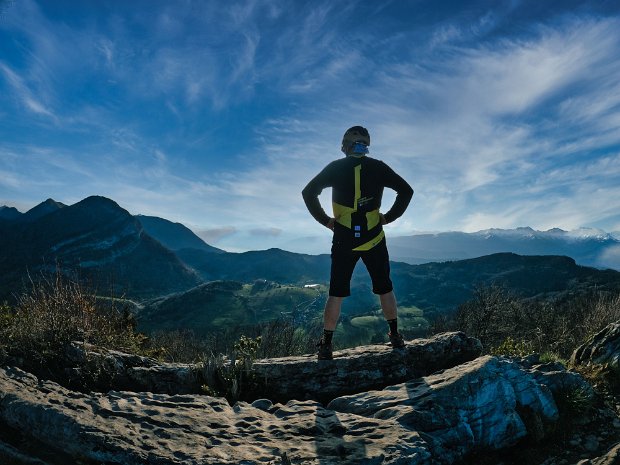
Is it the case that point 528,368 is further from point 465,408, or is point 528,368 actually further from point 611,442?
point 465,408

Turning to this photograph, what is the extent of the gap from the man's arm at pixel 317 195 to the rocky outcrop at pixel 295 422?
3.02 meters

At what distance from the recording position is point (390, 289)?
7570 mm

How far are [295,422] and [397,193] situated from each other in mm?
4546

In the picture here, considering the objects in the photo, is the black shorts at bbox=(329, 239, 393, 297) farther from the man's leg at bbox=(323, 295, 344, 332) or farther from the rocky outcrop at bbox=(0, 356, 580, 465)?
the rocky outcrop at bbox=(0, 356, 580, 465)

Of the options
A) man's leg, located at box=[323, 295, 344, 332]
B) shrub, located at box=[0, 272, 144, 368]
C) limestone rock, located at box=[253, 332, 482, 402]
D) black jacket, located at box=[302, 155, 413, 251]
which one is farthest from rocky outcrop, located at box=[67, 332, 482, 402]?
black jacket, located at box=[302, 155, 413, 251]

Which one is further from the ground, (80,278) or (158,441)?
(80,278)

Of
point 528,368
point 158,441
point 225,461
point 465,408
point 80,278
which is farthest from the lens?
point 80,278

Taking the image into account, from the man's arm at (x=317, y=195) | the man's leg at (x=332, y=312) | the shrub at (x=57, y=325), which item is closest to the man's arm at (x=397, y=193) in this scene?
the man's arm at (x=317, y=195)

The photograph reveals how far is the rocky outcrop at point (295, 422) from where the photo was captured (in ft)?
14.4

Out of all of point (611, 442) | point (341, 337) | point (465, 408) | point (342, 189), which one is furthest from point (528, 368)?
point (341, 337)

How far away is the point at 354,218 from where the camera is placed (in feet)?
24.1

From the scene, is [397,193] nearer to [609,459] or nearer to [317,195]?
[317,195]

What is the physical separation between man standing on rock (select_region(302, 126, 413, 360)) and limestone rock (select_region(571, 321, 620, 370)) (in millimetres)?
4094

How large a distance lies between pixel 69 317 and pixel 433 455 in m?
6.29
